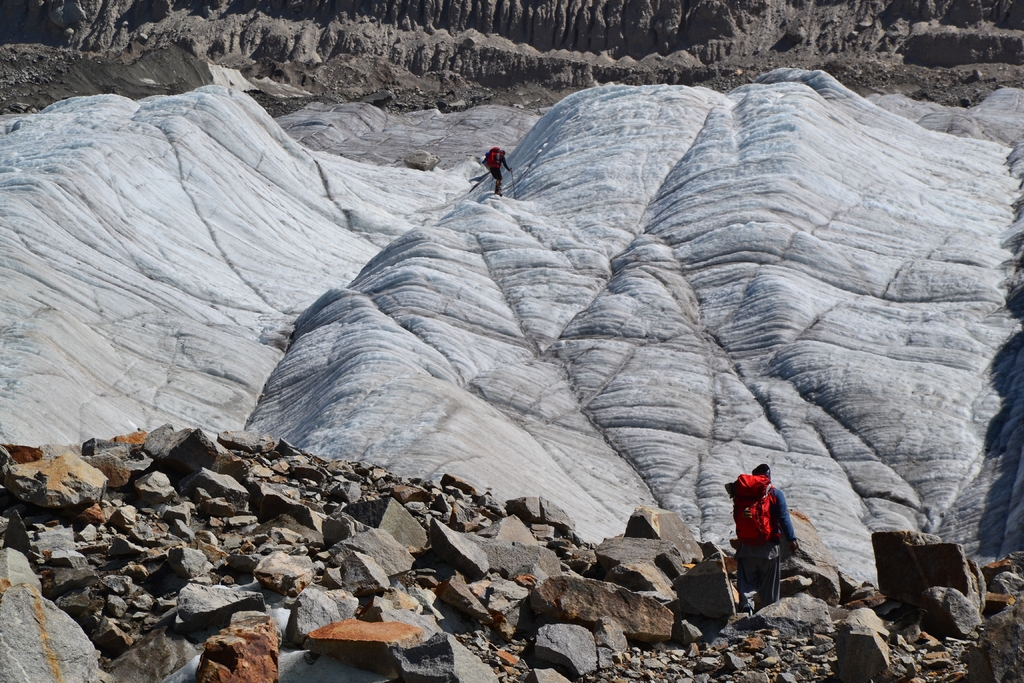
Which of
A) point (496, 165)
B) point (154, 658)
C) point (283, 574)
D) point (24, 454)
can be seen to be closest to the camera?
point (154, 658)

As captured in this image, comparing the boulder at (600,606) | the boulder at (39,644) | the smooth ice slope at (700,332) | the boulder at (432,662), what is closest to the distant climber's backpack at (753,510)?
the boulder at (600,606)

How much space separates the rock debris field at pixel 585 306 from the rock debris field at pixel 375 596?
2.93 meters

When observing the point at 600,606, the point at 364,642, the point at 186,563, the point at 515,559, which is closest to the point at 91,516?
the point at 186,563

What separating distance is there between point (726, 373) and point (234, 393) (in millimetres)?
11913

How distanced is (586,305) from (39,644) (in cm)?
2358

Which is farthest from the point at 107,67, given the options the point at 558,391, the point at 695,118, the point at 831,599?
the point at 831,599

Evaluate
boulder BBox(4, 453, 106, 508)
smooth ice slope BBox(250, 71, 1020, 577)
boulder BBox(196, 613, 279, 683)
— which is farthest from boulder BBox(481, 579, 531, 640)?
smooth ice slope BBox(250, 71, 1020, 577)

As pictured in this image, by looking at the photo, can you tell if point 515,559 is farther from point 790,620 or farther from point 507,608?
point 790,620

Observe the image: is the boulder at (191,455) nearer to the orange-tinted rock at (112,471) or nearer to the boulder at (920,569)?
the orange-tinted rock at (112,471)

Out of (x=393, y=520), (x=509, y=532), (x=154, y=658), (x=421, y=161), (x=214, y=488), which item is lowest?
(x=421, y=161)

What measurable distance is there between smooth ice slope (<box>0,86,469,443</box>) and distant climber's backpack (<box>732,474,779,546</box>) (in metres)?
12.0

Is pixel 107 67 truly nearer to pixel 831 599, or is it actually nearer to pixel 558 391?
pixel 558 391

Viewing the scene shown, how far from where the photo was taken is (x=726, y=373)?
89.4 ft

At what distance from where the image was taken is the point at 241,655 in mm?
7520
